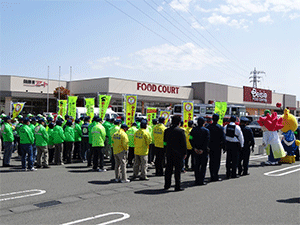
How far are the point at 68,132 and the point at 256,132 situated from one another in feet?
68.7

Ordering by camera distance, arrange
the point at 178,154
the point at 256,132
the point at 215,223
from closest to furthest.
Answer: the point at 215,223
the point at 178,154
the point at 256,132

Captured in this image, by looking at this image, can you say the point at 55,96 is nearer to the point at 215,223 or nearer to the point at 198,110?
the point at 198,110

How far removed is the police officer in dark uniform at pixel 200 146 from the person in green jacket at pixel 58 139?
5.46 meters

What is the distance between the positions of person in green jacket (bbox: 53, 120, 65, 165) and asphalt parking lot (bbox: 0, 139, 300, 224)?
6.18 ft

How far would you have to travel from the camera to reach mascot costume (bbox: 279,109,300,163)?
1265cm

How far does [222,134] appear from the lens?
29.2 feet

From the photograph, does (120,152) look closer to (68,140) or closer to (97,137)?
(97,137)

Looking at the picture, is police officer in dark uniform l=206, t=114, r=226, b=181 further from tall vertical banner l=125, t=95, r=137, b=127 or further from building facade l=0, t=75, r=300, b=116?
building facade l=0, t=75, r=300, b=116

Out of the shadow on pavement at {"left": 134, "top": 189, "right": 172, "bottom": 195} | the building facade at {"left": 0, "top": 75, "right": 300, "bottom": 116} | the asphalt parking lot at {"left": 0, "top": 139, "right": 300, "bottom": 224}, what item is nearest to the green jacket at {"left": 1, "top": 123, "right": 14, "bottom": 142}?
the asphalt parking lot at {"left": 0, "top": 139, "right": 300, "bottom": 224}

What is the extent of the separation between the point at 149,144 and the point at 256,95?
50028 mm

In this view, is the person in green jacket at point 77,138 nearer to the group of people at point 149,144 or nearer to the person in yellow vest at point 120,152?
the group of people at point 149,144

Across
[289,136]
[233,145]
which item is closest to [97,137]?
[233,145]

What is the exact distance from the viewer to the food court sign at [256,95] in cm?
5467

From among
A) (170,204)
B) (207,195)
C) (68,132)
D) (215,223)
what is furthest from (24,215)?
(68,132)
